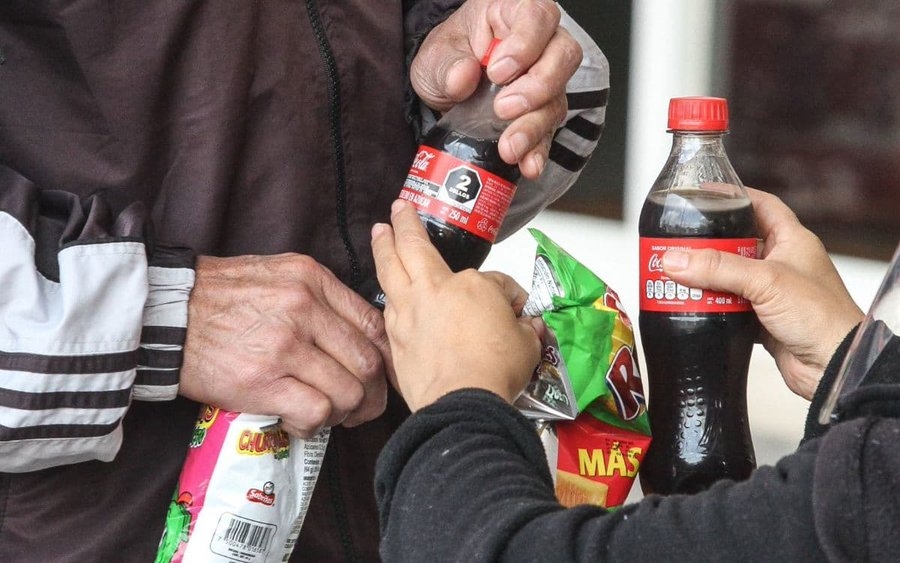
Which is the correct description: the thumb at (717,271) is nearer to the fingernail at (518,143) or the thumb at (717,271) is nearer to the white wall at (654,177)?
the fingernail at (518,143)

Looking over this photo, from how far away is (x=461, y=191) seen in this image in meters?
1.25

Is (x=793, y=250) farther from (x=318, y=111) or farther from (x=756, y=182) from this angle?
(x=756, y=182)

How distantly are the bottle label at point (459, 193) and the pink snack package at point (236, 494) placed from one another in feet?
1.04

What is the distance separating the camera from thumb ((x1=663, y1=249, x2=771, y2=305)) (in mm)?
1206

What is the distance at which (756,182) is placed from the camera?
4.03 m

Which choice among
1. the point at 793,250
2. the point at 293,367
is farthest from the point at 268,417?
the point at 793,250

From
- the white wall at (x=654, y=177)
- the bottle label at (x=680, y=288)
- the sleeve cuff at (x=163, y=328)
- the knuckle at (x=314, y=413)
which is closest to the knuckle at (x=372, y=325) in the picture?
the knuckle at (x=314, y=413)

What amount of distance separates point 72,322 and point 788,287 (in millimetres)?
807

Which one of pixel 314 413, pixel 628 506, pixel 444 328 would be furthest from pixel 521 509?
pixel 314 413

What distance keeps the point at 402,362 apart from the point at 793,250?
1.79 ft

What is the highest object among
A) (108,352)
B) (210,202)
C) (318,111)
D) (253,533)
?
(318,111)

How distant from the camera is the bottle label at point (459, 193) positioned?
1.25 m

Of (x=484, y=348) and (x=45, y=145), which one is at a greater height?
(x=45, y=145)

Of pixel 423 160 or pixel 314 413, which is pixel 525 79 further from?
pixel 314 413
